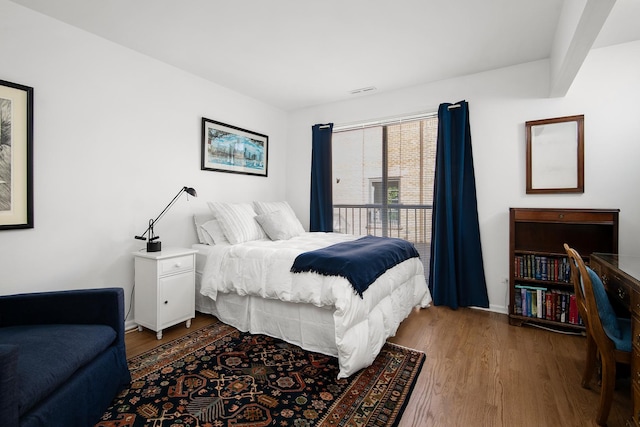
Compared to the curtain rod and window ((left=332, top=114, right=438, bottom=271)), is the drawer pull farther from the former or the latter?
the curtain rod

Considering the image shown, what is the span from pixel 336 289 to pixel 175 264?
4.86 ft

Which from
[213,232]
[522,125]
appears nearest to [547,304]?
[522,125]

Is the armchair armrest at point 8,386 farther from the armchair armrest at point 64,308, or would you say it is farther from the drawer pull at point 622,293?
the drawer pull at point 622,293

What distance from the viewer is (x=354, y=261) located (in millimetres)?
2166

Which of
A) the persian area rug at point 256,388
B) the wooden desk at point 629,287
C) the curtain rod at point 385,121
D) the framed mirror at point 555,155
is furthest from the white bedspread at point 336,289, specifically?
the curtain rod at point 385,121

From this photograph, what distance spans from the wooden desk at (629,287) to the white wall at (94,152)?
137 inches

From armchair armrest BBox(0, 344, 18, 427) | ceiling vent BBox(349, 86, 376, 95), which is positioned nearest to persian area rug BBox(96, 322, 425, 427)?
armchair armrest BBox(0, 344, 18, 427)

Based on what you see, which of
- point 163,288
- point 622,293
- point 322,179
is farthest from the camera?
point 322,179

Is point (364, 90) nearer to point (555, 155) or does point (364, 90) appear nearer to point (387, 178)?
point (387, 178)

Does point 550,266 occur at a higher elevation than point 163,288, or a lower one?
higher

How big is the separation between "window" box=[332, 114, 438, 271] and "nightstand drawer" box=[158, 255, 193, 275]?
215 cm

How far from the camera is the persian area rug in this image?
1.61m

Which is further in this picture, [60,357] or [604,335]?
[604,335]

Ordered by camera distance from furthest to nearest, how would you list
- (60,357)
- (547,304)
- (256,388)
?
(547,304), (256,388), (60,357)
